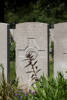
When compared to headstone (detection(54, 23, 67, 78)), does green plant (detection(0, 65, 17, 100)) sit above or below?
below

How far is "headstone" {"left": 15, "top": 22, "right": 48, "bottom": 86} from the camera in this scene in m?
7.04

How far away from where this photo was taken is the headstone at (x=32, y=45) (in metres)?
7.04

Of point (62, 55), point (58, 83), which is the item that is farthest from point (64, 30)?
point (58, 83)

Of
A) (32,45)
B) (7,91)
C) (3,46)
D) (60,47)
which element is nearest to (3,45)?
(3,46)

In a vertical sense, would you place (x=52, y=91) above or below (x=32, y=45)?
below

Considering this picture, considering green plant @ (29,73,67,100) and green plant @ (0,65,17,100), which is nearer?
green plant @ (29,73,67,100)

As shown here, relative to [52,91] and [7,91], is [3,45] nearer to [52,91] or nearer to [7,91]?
[7,91]

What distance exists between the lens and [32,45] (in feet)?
23.5

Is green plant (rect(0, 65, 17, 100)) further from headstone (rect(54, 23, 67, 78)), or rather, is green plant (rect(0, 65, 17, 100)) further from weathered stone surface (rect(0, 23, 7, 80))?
headstone (rect(54, 23, 67, 78))

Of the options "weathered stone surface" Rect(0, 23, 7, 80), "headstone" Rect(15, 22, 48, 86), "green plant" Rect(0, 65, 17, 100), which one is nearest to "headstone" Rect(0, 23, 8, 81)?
"weathered stone surface" Rect(0, 23, 7, 80)

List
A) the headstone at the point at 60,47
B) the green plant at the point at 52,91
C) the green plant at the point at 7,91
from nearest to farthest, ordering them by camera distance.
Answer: the green plant at the point at 52,91 < the green plant at the point at 7,91 < the headstone at the point at 60,47

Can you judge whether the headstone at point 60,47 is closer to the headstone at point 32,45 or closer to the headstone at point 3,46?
the headstone at point 32,45

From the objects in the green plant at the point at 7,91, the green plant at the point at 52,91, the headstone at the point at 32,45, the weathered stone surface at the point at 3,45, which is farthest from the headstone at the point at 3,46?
the green plant at the point at 52,91

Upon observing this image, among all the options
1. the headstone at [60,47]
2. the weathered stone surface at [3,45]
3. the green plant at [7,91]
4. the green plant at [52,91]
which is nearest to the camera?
the green plant at [52,91]
